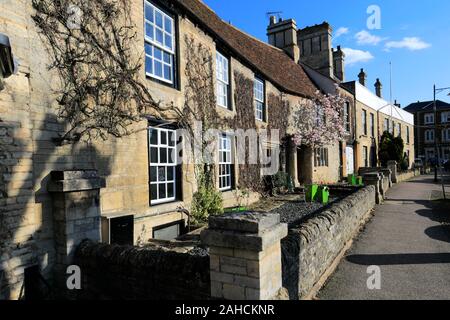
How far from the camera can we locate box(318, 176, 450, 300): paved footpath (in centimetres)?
515

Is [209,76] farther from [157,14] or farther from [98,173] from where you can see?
[98,173]

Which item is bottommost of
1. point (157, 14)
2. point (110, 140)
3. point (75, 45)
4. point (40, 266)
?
point (40, 266)

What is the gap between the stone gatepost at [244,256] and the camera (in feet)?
10.6

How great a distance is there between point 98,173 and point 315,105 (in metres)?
15.5

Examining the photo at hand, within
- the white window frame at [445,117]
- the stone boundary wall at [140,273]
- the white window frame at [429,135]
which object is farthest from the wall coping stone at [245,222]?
the white window frame at [445,117]

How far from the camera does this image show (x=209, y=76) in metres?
10.4

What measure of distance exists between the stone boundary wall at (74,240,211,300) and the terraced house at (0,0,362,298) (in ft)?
1.63

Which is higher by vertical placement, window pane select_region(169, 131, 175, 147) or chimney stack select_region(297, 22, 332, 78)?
chimney stack select_region(297, 22, 332, 78)

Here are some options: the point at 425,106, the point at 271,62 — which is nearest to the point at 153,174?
the point at 271,62

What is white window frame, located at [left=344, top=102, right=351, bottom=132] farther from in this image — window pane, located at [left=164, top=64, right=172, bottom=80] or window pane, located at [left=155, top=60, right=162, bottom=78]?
window pane, located at [left=155, top=60, right=162, bottom=78]

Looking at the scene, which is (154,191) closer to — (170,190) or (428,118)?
(170,190)

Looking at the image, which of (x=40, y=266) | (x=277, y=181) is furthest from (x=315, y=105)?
(x=40, y=266)

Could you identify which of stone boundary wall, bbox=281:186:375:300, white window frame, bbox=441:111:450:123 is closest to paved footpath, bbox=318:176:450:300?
stone boundary wall, bbox=281:186:375:300

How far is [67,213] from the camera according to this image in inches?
202
